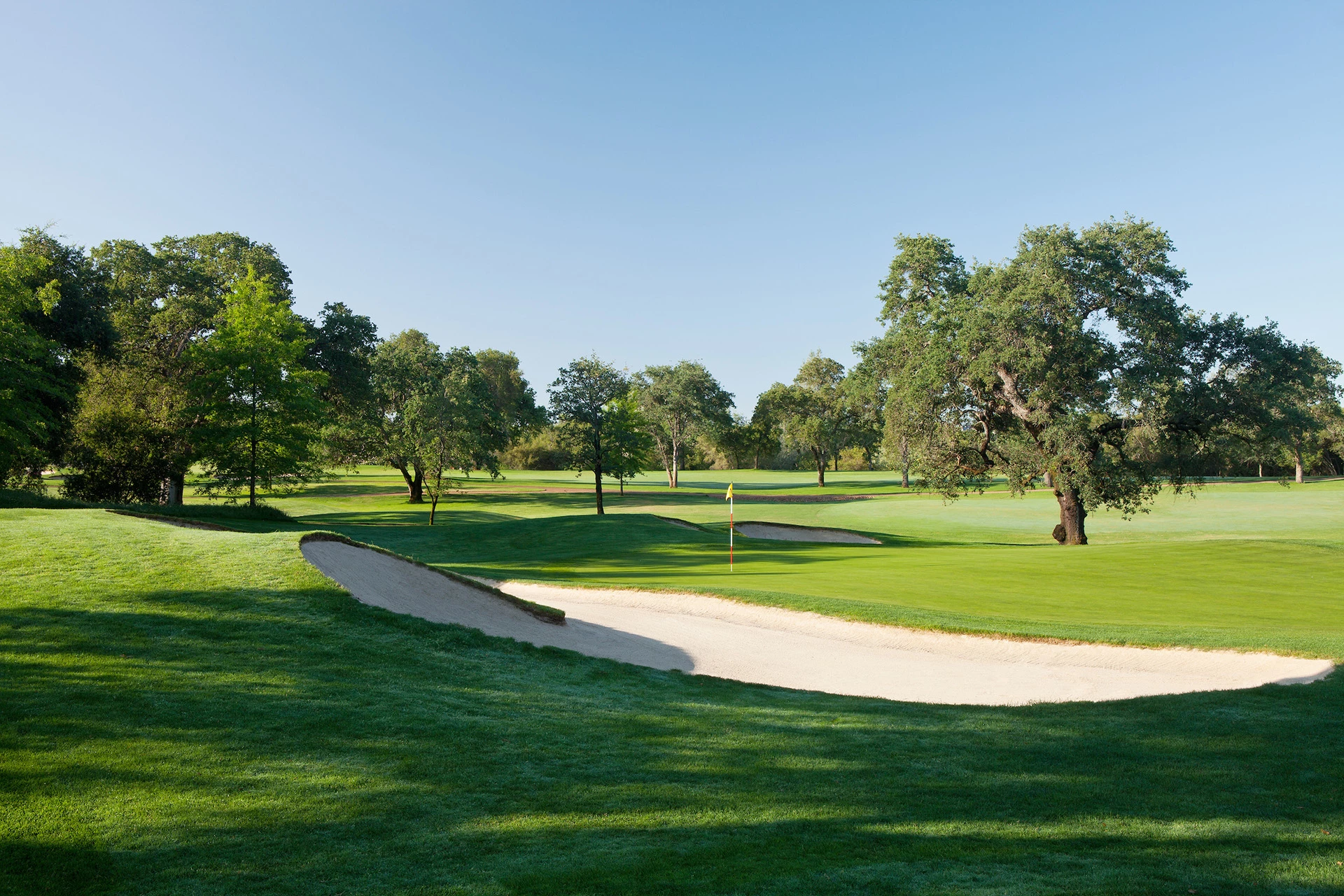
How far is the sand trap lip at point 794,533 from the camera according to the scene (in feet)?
121

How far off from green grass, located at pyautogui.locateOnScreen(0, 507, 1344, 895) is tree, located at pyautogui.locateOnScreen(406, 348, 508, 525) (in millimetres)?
32472

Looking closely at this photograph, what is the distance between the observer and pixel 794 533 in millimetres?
37781

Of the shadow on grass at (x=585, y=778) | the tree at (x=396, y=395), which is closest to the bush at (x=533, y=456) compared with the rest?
the tree at (x=396, y=395)

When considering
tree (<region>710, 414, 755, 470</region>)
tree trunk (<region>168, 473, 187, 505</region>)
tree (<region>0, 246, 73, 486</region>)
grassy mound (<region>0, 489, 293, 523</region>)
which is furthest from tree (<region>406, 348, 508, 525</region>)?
tree (<region>710, 414, 755, 470</region>)

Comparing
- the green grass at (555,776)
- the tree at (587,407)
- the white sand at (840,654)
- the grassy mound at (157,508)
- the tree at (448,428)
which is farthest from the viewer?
the tree at (587,407)

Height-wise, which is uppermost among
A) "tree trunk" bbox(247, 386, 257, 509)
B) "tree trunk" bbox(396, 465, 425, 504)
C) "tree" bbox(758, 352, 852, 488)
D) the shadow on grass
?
"tree" bbox(758, 352, 852, 488)

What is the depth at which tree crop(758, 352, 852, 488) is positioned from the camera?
85.5 meters

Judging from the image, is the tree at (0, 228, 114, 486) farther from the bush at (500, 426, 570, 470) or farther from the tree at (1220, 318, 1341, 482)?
the bush at (500, 426, 570, 470)

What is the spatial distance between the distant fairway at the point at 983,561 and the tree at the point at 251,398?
3913mm

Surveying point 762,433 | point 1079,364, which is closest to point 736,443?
point 762,433

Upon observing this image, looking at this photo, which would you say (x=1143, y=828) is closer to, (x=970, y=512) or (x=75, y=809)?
(x=75, y=809)

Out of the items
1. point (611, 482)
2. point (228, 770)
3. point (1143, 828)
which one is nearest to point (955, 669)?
point (1143, 828)

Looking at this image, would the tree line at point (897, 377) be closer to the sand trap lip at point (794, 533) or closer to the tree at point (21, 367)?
the tree at point (21, 367)

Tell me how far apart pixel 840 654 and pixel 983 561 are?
11.5 metres
